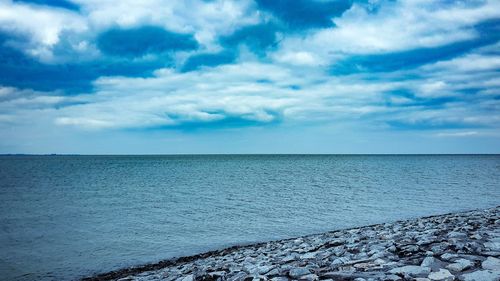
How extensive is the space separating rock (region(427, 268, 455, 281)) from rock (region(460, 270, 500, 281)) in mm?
215

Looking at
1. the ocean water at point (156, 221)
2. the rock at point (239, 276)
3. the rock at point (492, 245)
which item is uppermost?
the rock at point (492, 245)

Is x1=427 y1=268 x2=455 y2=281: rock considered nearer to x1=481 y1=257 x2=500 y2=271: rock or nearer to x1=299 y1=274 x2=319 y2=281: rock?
x1=481 y1=257 x2=500 y2=271: rock

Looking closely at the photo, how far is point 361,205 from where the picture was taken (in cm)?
3284

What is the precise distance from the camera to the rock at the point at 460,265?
737cm

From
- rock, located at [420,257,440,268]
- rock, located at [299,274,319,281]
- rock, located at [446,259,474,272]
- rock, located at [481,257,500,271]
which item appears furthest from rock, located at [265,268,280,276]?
rock, located at [481,257,500,271]

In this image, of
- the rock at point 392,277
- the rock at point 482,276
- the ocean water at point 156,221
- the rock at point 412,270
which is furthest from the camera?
the ocean water at point 156,221

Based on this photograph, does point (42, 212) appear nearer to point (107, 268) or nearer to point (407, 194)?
point (107, 268)

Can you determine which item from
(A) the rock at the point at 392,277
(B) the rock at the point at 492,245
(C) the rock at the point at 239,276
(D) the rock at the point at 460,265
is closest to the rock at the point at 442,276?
(D) the rock at the point at 460,265

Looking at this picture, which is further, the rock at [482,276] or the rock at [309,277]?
the rock at [309,277]

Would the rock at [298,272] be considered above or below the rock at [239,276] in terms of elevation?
above

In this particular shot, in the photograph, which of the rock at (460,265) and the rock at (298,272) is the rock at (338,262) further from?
the rock at (460,265)

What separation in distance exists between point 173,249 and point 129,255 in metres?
2.24

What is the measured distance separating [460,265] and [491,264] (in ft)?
1.98

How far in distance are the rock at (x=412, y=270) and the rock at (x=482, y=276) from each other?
704 mm
